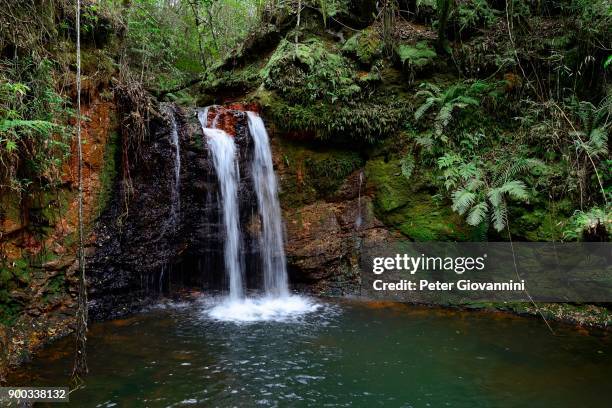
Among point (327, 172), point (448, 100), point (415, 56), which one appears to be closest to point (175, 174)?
point (327, 172)

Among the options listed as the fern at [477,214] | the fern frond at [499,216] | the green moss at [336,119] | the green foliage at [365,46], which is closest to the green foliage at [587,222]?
the fern frond at [499,216]

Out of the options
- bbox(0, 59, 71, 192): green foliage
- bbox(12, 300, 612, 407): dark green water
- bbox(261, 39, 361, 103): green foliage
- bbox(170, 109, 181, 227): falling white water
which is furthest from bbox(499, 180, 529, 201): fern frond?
bbox(0, 59, 71, 192): green foliage

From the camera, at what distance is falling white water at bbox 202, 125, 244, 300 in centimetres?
771

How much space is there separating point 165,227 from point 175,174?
936mm

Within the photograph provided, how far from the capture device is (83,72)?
249 inches

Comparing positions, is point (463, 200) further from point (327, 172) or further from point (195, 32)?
point (195, 32)

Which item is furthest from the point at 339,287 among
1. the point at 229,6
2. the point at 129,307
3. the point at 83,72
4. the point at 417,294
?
the point at 229,6

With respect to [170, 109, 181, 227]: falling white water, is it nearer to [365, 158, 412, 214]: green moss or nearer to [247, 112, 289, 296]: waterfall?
[247, 112, 289, 296]: waterfall

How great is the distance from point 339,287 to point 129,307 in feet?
12.1

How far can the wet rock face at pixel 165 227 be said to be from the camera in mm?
6508

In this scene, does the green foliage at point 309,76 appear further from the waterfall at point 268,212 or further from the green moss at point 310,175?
the green moss at point 310,175

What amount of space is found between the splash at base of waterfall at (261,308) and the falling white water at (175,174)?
5.51 feet

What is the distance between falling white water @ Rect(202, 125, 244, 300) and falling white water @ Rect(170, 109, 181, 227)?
23.4 inches

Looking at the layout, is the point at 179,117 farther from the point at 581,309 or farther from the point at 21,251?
the point at 581,309
